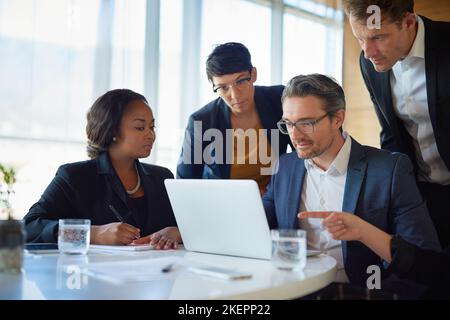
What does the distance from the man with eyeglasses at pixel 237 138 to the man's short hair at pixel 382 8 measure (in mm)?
678

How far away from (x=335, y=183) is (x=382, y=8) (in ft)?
2.20

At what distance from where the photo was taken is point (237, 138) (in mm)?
2684

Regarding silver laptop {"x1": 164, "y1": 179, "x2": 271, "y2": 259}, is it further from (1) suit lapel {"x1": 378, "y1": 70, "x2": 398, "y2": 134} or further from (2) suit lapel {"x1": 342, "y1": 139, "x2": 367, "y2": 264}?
(1) suit lapel {"x1": 378, "y1": 70, "x2": 398, "y2": 134}

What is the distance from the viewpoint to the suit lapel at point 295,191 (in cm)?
186

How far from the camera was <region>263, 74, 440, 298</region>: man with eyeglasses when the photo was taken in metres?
1.71

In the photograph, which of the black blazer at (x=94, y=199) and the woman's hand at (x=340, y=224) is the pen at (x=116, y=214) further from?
the woman's hand at (x=340, y=224)

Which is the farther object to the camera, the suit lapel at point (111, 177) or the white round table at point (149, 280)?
the suit lapel at point (111, 177)

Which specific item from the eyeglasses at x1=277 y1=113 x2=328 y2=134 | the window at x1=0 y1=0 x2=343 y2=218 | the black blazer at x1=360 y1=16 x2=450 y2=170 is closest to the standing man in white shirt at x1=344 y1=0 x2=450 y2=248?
the black blazer at x1=360 y1=16 x2=450 y2=170

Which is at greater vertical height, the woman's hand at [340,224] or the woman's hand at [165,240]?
the woman's hand at [340,224]

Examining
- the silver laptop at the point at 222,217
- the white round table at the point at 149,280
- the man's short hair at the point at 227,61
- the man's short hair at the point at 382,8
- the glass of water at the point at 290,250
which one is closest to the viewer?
the white round table at the point at 149,280

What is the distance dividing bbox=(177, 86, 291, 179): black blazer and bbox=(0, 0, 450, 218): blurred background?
1153 millimetres

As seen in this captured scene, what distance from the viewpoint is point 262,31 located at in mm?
4992

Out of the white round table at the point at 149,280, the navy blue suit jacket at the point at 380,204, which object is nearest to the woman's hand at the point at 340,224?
the white round table at the point at 149,280

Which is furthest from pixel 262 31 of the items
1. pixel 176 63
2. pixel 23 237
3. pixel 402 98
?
pixel 23 237
